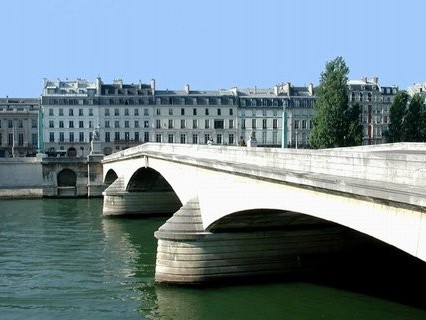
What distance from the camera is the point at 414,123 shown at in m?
59.5

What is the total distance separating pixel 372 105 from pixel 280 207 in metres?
85.0

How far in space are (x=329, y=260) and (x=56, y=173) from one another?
48090 millimetres

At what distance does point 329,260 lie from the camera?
24.2 metres

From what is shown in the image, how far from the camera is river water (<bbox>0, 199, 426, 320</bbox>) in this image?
19906 millimetres

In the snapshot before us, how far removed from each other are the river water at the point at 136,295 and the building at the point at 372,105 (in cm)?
7284

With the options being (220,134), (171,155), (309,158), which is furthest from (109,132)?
(309,158)

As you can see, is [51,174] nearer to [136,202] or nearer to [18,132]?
[136,202]

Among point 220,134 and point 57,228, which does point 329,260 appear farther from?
point 220,134

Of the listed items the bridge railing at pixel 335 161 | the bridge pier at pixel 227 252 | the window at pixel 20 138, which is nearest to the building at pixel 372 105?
the window at pixel 20 138

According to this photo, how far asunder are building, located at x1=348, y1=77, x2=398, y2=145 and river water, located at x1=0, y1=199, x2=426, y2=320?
239 feet

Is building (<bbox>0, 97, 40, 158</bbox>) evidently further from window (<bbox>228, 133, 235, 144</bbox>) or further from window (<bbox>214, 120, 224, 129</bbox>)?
window (<bbox>228, 133, 235, 144</bbox>)

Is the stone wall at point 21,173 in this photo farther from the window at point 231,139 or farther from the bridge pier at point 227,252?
the bridge pier at point 227,252

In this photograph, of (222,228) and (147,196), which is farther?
(147,196)

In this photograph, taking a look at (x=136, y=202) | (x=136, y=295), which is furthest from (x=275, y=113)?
(x=136, y=295)
